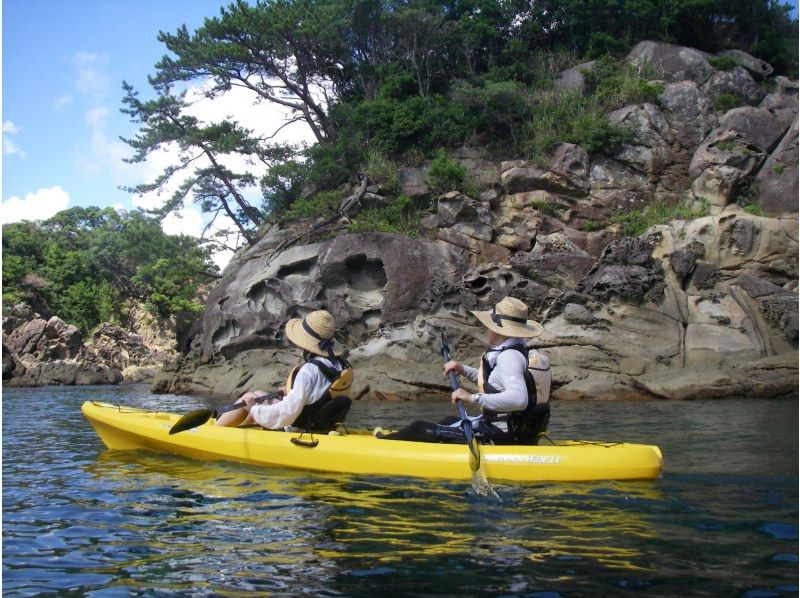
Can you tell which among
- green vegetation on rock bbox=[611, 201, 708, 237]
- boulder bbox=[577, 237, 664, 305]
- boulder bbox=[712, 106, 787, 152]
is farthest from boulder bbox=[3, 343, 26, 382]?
boulder bbox=[712, 106, 787, 152]

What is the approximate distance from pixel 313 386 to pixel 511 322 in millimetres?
1706

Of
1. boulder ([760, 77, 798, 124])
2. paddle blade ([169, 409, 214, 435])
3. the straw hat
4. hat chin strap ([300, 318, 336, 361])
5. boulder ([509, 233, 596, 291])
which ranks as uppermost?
boulder ([760, 77, 798, 124])

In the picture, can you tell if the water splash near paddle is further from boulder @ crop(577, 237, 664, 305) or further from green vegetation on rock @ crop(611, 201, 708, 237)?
green vegetation on rock @ crop(611, 201, 708, 237)

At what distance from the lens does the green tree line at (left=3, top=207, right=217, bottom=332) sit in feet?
82.4

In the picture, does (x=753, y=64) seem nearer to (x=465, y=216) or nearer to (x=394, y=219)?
(x=465, y=216)

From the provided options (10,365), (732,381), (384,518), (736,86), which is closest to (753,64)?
(736,86)

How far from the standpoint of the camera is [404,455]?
5.56 m

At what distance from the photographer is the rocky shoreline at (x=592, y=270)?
1312 centimetres

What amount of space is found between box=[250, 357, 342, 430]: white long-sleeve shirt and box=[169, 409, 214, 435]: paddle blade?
63 centimetres

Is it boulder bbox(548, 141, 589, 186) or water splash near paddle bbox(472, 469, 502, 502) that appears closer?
water splash near paddle bbox(472, 469, 502, 502)

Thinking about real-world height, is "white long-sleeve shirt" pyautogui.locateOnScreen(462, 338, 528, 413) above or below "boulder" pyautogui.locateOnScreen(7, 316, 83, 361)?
below

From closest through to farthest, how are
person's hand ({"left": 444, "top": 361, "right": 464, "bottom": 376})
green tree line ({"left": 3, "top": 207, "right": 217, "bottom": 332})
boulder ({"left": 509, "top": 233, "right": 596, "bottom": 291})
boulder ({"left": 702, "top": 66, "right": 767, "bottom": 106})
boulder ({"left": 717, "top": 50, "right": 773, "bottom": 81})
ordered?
person's hand ({"left": 444, "top": 361, "right": 464, "bottom": 376})
boulder ({"left": 509, "top": 233, "right": 596, "bottom": 291})
boulder ({"left": 702, "top": 66, "right": 767, "bottom": 106})
boulder ({"left": 717, "top": 50, "right": 773, "bottom": 81})
green tree line ({"left": 3, "top": 207, "right": 217, "bottom": 332})

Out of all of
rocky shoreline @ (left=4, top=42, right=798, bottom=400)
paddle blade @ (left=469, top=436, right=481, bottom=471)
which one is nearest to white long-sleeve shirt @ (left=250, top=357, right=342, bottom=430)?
paddle blade @ (left=469, top=436, right=481, bottom=471)

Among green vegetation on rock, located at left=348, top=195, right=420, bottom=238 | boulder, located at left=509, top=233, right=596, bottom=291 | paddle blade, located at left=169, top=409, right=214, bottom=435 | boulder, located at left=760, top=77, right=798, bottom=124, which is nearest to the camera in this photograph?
paddle blade, located at left=169, top=409, right=214, bottom=435
